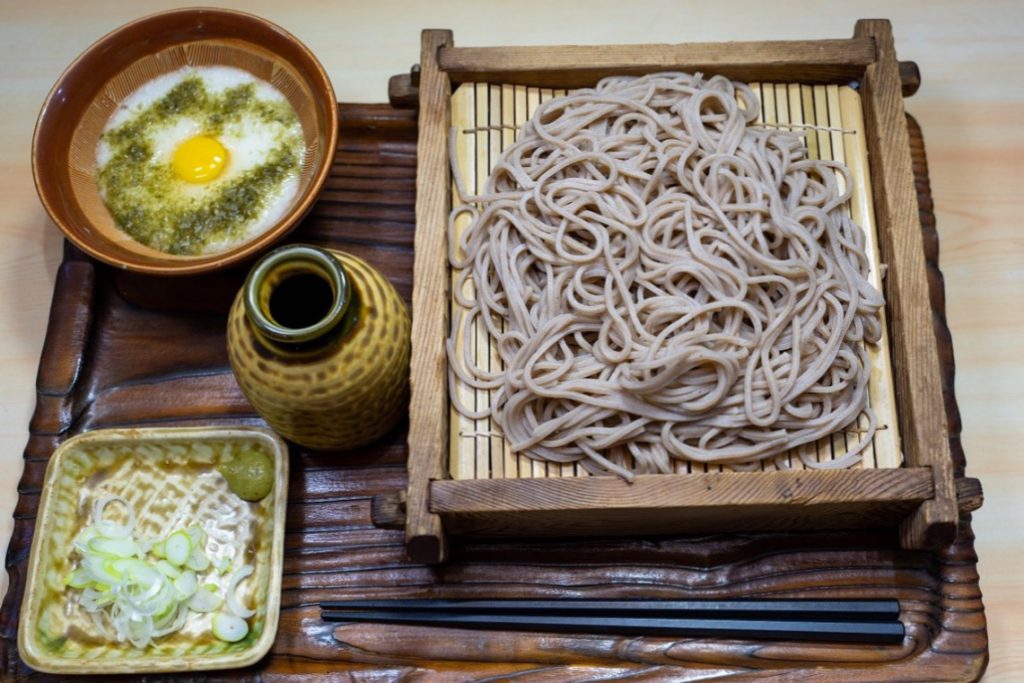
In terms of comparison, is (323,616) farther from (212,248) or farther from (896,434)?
(896,434)

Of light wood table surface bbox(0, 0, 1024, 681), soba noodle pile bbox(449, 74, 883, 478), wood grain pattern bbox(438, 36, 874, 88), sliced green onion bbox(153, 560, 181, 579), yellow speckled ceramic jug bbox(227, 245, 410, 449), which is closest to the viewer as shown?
yellow speckled ceramic jug bbox(227, 245, 410, 449)

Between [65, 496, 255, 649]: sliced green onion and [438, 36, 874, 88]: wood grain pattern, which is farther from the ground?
[438, 36, 874, 88]: wood grain pattern

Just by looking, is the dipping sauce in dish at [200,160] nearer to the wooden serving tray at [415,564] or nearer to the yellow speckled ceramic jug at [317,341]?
the wooden serving tray at [415,564]

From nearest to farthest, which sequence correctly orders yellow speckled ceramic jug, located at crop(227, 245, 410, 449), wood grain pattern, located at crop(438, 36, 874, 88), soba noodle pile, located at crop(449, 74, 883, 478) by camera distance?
1. yellow speckled ceramic jug, located at crop(227, 245, 410, 449)
2. soba noodle pile, located at crop(449, 74, 883, 478)
3. wood grain pattern, located at crop(438, 36, 874, 88)

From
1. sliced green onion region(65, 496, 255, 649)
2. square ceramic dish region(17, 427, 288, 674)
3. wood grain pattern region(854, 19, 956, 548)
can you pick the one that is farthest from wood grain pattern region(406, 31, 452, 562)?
wood grain pattern region(854, 19, 956, 548)

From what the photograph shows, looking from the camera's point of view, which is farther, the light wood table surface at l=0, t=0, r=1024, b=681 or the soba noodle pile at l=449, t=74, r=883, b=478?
the light wood table surface at l=0, t=0, r=1024, b=681

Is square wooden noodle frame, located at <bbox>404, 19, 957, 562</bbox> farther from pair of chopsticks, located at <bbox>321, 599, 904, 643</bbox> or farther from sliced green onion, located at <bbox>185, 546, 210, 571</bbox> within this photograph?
sliced green onion, located at <bbox>185, 546, 210, 571</bbox>

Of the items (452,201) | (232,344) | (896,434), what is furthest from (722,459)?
(232,344)
